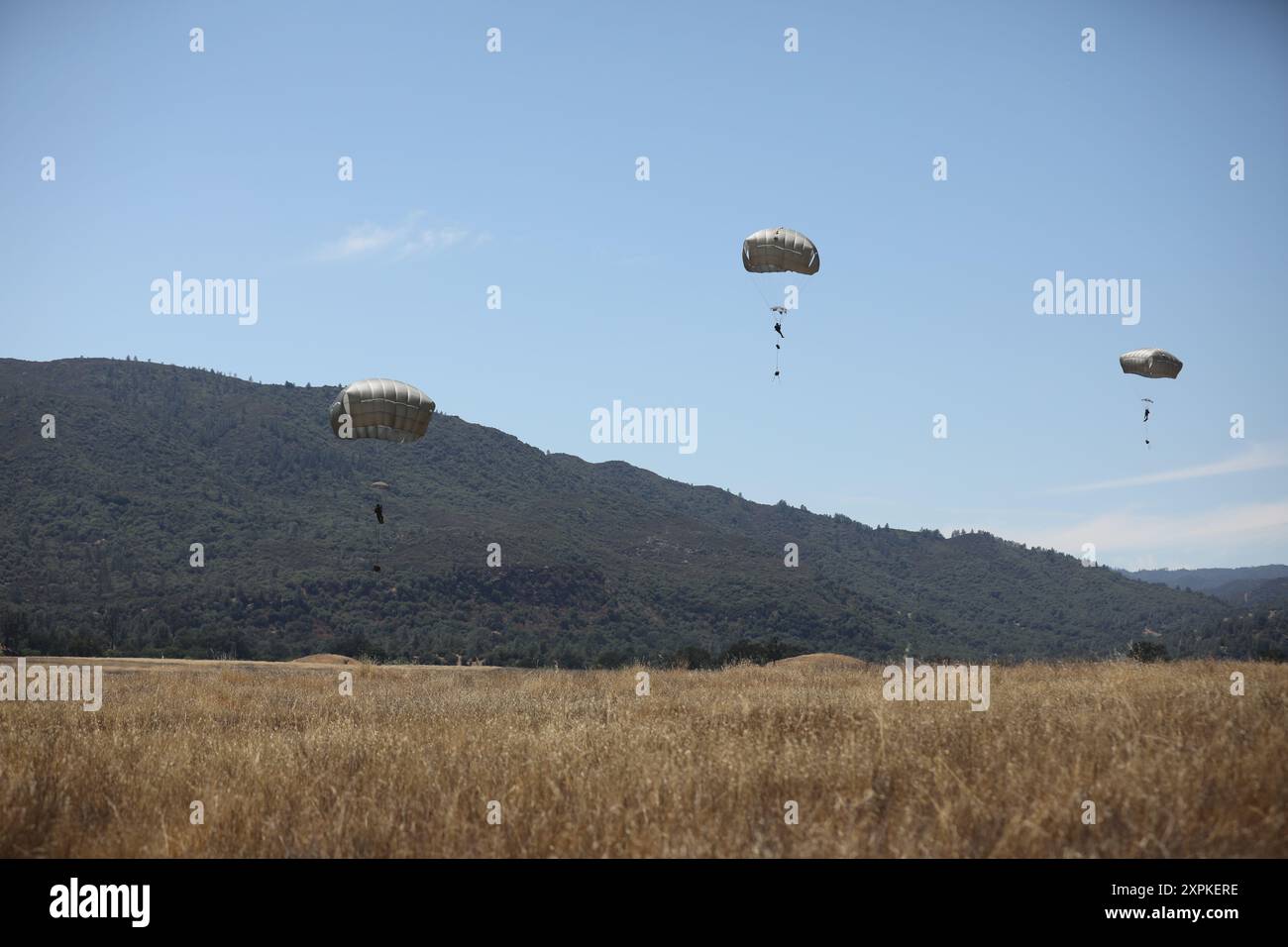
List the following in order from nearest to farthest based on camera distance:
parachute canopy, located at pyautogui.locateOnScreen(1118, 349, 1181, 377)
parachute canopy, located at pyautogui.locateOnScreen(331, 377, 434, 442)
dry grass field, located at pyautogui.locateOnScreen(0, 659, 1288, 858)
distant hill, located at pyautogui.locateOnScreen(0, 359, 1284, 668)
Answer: dry grass field, located at pyautogui.locateOnScreen(0, 659, 1288, 858), parachute canopy, located at pyautogui.locateOnScreen(331, 377, 434, 442), parachute canopy, located at pyautogui.locateOnScreen(1118, 349, 1181, 377), distant hill, located at pyautogui.locateOnScreen(0, 359, 1284, 668)

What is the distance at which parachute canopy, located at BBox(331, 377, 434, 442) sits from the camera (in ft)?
92.8

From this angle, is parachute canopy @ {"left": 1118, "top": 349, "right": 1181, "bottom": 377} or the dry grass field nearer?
the dry grass field

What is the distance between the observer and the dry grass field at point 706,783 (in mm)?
6254

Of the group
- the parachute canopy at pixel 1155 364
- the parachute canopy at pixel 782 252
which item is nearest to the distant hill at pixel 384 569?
the parachute canopy at pixel 1155 364

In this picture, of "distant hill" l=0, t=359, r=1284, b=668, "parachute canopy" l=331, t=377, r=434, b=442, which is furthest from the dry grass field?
"distant hill" l=0, t=359, r=1284, b=668

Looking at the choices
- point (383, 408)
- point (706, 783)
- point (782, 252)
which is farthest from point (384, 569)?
point (706, 783)

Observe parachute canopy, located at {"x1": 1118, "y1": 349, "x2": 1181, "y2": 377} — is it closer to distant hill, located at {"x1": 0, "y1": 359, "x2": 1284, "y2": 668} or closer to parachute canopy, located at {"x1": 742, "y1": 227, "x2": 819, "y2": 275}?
parachute canopy, located at {"x1": 742, "y1": 227, "x2": 819, "y2": 275}

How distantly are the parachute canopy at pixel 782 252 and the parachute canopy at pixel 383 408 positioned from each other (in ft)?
39.0

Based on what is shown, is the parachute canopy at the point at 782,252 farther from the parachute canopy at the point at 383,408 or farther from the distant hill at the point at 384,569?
the distant hill at the point at 384,569

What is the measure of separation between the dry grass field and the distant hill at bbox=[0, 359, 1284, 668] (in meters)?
44.5

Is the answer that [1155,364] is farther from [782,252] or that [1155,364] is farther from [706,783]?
[706,783]

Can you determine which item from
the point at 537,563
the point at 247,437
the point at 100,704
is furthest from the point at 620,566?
the point at 100,704
